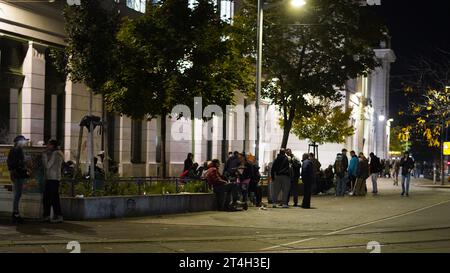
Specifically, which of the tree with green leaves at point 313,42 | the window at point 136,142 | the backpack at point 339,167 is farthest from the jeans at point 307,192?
the window at point 136,142

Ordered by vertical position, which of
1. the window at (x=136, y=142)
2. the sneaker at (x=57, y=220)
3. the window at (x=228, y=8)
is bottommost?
the sneaker at (x=57, y=220)

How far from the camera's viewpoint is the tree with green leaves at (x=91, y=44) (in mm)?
18969

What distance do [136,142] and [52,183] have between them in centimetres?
1576

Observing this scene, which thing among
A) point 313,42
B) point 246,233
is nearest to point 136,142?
point 313,42

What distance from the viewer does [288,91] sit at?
27297 millimetres

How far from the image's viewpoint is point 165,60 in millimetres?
19344

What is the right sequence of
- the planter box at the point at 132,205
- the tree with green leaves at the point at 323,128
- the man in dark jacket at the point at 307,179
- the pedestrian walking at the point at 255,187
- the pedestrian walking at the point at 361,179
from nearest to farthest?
the planter box at the point at 132,205, the man in dark jacket at the point at 307,179, the pedestrian walking at the point at 255,187, the pedestrian walking at the point at 361,179, the tree with green leaves at the point at 323,128

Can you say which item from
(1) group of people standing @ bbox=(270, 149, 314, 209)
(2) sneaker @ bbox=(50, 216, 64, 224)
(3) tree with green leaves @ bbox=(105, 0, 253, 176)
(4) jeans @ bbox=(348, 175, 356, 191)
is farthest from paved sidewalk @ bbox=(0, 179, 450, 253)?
(4) jeans @ bbox=(348, 175, 356, 191)

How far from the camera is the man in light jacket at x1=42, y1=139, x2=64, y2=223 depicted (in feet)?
46.5

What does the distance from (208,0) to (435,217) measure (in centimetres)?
906

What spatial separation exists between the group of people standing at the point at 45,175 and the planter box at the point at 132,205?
2.23 ft

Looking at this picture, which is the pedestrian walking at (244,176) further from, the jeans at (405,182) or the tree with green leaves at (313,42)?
the jeans at (405,182)

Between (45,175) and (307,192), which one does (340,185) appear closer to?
(307,192)
